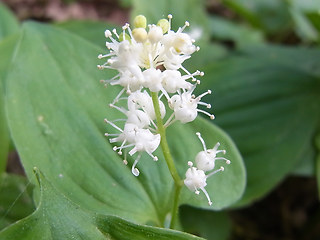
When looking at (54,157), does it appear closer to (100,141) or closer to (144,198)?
(100,141)

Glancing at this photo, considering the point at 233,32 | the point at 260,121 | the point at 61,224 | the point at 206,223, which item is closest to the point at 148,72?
the point at 61,224

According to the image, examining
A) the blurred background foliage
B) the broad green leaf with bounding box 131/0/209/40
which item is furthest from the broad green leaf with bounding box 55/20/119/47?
the broad green leaf with bounding box 131/0/209/40

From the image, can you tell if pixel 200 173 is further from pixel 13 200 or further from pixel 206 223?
pixel 206 223

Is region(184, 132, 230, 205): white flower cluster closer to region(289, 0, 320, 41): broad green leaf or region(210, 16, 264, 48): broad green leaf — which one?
region(289, 0, 320, 41): broad green leaf

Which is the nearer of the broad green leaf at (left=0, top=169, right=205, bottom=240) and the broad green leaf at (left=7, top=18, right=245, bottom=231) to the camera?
the broad green leaf at (left=0, top=169, right=205, bottom=240)

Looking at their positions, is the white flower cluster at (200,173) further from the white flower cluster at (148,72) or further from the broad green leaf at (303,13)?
the broad green leaf at (303,13)

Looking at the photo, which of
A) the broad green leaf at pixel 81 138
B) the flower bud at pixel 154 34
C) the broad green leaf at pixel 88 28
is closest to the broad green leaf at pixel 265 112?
the broad green leaf at pixel 81 138
